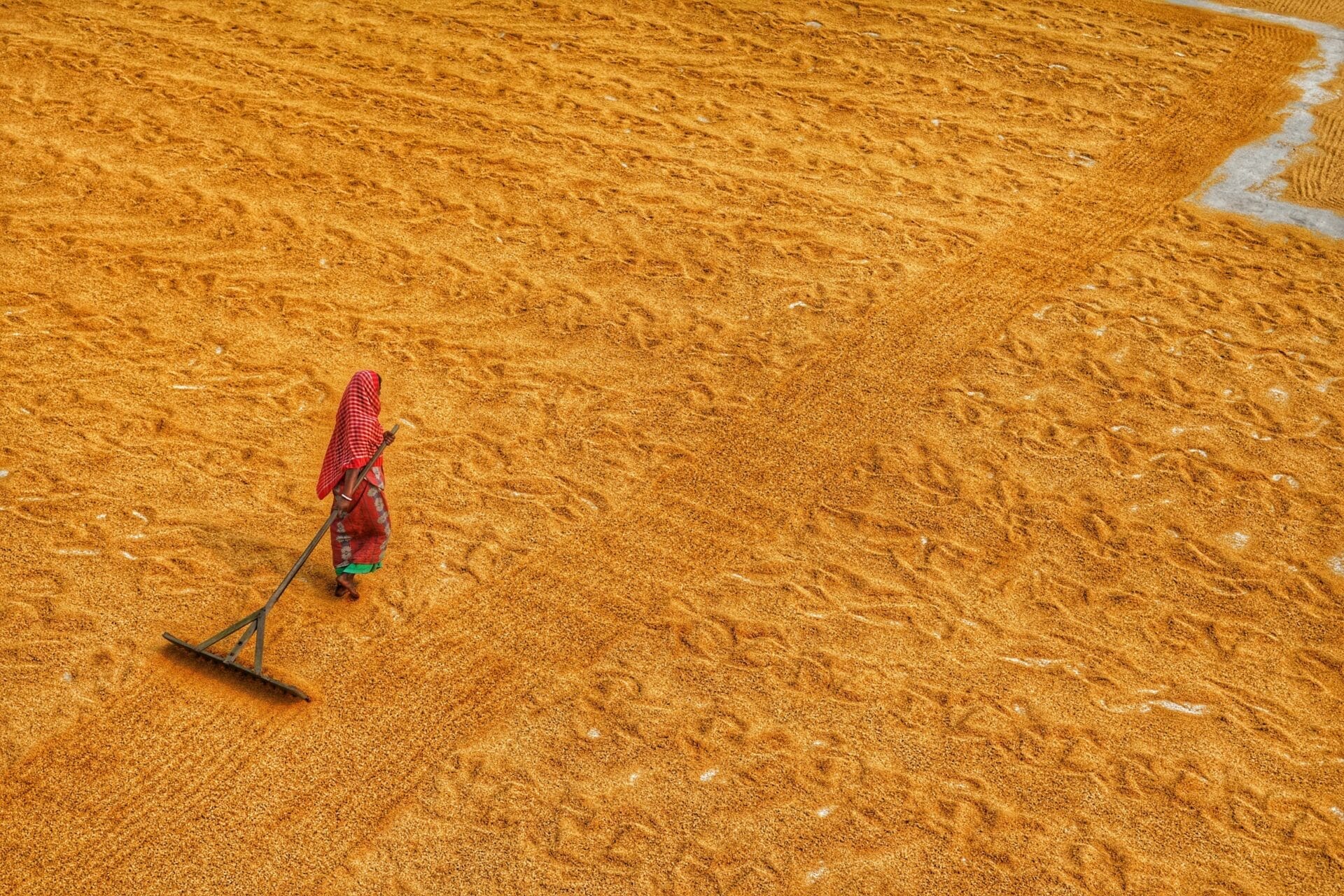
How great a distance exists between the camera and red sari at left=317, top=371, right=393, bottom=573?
6430 mm

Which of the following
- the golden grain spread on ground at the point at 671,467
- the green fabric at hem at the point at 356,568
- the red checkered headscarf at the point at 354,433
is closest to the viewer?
the golden grain spread on ground at the point at 671,467

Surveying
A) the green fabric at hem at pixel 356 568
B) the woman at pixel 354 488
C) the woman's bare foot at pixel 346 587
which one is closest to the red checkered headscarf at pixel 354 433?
the woman at pixel 354 488

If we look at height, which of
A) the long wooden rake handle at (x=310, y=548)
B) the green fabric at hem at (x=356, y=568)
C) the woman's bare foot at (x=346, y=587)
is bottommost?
the woman's bare foot at (x=346, y=587)

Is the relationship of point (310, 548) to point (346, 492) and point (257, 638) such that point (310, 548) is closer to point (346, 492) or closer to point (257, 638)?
point (346, 492)

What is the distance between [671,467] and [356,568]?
234 centimetres

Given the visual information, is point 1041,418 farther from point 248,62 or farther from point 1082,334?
point 248,62

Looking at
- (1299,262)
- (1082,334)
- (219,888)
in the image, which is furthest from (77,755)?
(1299,262)

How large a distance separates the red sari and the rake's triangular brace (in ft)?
0.35

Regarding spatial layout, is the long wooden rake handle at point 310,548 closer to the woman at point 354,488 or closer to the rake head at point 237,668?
the woman at point 354,488

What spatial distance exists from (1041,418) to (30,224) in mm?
8882

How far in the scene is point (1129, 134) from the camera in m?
12.4

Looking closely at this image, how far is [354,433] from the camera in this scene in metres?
6.41

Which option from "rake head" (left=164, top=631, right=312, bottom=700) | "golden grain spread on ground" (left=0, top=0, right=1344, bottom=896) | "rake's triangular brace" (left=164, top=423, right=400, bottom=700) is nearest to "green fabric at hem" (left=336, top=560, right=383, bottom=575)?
"golden grain spread on ground" (left=0, top=0, right=1344, bottom=896)

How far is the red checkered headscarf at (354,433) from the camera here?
6406mm
